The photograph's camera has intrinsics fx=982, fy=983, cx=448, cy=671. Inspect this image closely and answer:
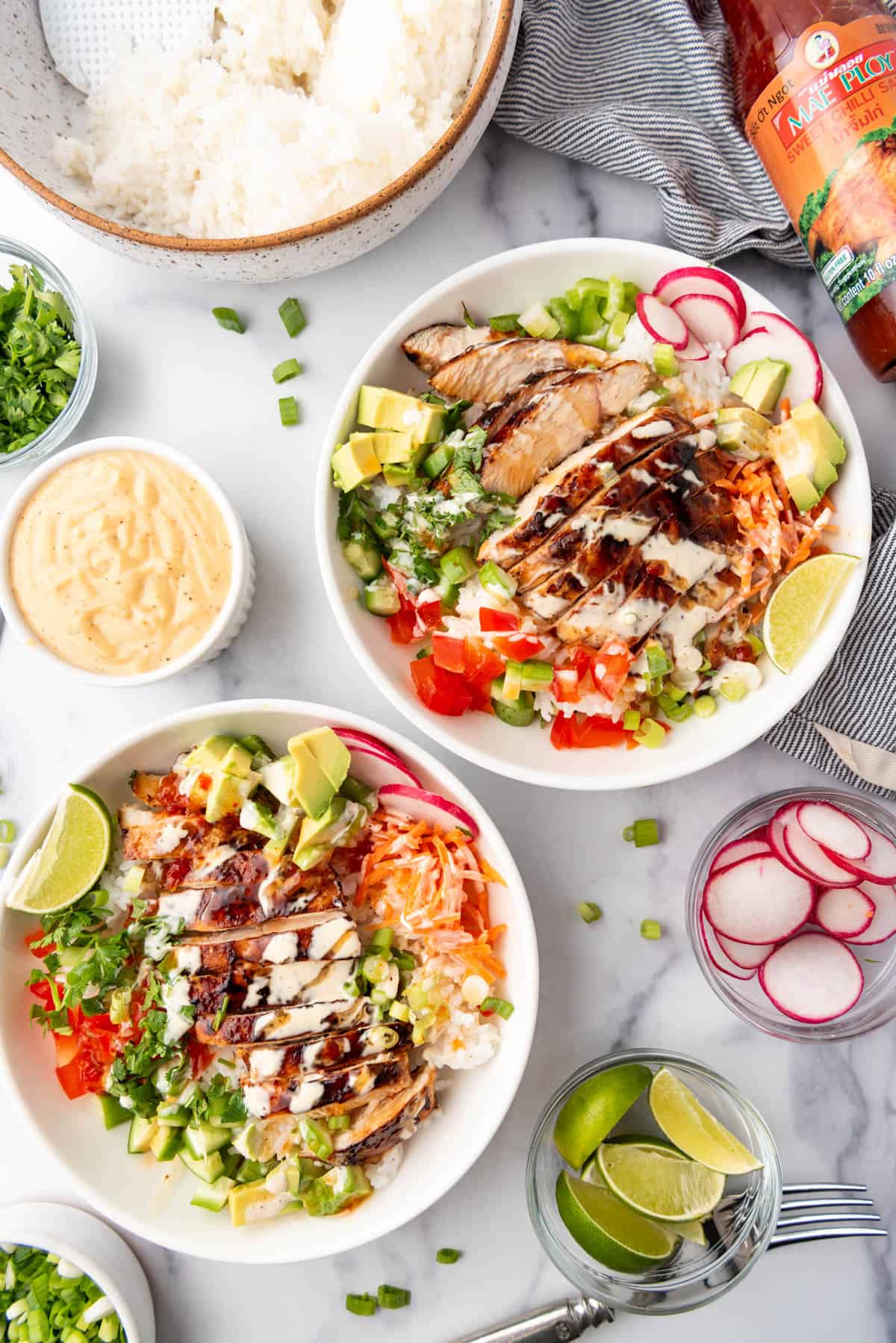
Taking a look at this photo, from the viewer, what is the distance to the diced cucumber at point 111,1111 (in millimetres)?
2578

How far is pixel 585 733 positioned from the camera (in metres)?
2.59

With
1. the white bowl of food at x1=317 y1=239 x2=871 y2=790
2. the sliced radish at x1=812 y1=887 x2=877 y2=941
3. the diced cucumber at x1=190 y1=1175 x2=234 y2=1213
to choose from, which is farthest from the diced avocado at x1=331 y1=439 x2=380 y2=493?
the diced cucumber at x1=190 y1=1175 x2=234 y2=1213

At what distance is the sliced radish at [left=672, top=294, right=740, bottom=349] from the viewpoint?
8.27 ft

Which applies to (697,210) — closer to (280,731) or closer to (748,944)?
(280,731)

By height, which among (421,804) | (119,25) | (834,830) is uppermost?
(119,25)

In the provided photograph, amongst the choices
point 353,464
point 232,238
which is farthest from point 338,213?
point 353,464

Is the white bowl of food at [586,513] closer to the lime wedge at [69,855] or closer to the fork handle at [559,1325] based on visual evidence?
the lime wedge at [69,855]

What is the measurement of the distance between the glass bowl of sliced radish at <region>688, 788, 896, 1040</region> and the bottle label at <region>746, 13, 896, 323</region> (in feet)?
4.43

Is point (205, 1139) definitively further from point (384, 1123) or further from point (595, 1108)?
point (595, 1108)

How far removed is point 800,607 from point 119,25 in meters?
2.32

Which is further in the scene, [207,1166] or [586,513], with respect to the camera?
[207,1166]

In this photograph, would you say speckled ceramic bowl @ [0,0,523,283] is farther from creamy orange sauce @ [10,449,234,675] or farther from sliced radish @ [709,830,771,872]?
sliced radish @ [709,830,771,872]

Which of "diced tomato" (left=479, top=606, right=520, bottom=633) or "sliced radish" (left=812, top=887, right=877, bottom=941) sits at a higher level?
"diced tomato" (left=479, top=606, right=520, bottom=633)

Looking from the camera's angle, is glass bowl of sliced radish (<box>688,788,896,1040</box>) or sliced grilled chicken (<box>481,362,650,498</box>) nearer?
sliced grilled chicken (<box>481,362,650,498</box>)
